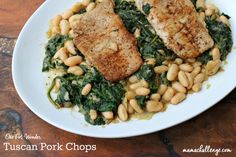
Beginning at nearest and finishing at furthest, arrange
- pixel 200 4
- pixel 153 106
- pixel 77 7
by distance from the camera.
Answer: pixel 153 106
pixel 200 4
pixel 77 7

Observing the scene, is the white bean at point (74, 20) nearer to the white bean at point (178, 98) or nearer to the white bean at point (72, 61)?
the white bean at point (72, 61)

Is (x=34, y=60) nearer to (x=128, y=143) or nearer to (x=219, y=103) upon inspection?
(x=128, y=143)

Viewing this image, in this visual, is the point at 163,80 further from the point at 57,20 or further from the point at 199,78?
the point at 57,20

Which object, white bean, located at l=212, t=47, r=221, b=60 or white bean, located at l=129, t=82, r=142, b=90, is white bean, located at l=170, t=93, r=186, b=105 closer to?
white bean, located at l=129, t=82, r=142, b=90

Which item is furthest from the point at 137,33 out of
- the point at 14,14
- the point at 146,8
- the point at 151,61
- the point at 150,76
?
the point at 14,14

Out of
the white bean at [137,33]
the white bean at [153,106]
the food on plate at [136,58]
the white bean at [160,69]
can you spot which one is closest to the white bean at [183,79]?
the food on plate at [136,58]

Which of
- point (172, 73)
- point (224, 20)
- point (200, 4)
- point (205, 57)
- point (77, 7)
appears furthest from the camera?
point (77, 7)

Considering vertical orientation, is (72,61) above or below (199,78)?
below
